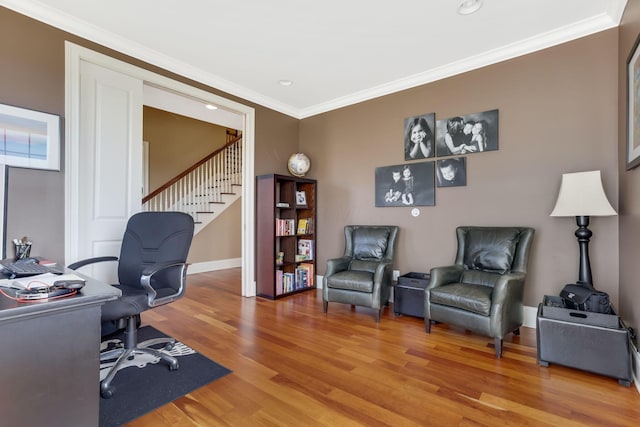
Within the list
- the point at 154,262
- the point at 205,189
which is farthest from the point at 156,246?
the point at 205,189

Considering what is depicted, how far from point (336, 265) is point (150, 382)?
6.71ft

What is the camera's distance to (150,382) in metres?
1.96

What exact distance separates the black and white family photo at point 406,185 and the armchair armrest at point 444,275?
0.85 m

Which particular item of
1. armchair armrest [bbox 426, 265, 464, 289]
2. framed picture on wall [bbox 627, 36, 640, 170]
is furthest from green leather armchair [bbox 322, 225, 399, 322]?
framed picture on wall [bbox 627, 36, 640, 170]

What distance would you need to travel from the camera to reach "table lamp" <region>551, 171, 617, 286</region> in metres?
2.30

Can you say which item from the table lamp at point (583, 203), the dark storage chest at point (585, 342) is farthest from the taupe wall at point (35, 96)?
the table lamp at point (583, 203)

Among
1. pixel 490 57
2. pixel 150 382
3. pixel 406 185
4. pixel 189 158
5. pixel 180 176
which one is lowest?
pixel 150 382

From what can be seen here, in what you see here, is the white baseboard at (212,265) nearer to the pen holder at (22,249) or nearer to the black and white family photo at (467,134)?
the pen holder at (22,249)

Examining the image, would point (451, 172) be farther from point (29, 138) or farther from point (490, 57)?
point (29, 138)

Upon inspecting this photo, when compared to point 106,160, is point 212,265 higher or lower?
lower

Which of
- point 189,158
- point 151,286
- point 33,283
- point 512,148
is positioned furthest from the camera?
point 189,158

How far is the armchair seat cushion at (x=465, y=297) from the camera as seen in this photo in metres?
2.41

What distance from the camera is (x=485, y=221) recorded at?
10.4 feet

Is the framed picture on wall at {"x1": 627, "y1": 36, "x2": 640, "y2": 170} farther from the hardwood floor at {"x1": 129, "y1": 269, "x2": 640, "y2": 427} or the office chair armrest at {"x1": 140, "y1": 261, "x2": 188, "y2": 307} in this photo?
the office chair armrest at {"x1": 140, "y1": 261, "x2": 188, "y2": 307}
